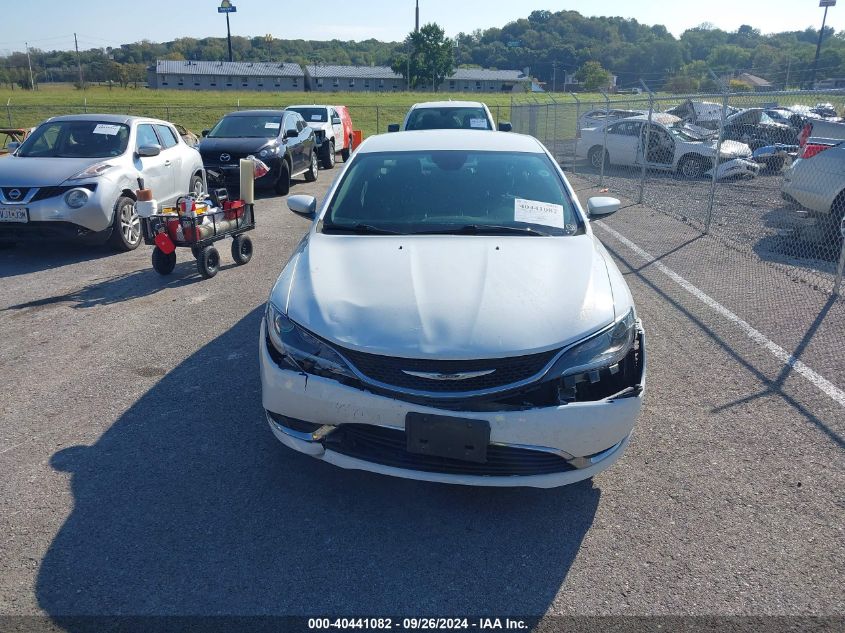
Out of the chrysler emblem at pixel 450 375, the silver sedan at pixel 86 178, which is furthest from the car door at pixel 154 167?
the chrysler emblem at pixel 450 375

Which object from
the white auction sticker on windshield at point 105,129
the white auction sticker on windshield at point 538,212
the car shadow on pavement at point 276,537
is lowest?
the car shadow on pavement at point 276,537

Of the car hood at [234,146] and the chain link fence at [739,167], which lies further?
the car hood at [234,146]

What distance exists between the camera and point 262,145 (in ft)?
44.3

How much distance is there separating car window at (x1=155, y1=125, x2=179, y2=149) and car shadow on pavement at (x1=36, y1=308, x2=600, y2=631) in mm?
7225

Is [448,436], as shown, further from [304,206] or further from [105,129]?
[105,129]

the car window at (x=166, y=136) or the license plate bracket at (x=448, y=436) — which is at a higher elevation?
the car window at (x=166, y=136)

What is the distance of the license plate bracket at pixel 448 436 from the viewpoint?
2.83 meters

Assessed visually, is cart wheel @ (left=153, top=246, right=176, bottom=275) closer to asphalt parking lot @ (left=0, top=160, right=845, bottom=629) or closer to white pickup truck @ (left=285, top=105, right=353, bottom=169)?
asphalt parking lot @ (left=0, top=160, right=845, bottom=629)

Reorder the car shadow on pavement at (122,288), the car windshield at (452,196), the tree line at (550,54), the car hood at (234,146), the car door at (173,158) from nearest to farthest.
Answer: the car windshield at (452,196)
the car shadow on pavement at (122,288)
the car door at (173,158)
the car hood at (234,146)
the tree line at (550,54)

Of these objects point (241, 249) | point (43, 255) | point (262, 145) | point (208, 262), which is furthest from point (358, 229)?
point (262, 145)

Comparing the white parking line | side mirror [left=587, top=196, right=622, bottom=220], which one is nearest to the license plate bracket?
side mirror [left=587, top=196, right=622, bottom=220]

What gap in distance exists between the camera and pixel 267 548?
2902mm

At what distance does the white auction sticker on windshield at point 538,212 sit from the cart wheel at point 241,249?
4.50 m

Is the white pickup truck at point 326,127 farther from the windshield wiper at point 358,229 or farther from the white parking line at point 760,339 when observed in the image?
the windshield wiper at point 358,229
